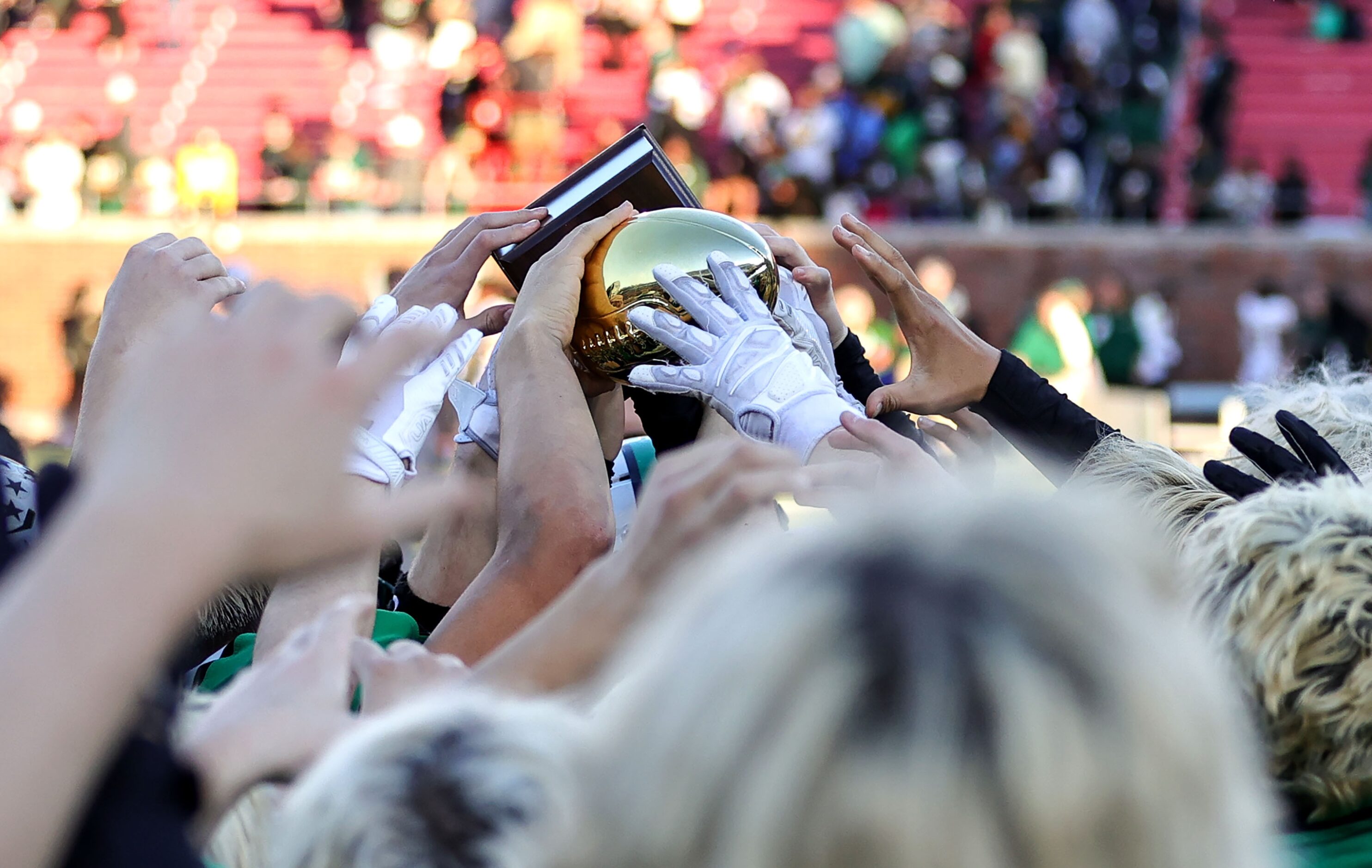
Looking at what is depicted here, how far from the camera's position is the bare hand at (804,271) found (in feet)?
7.41

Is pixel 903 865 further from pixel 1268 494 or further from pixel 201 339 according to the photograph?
pixel 1268 494

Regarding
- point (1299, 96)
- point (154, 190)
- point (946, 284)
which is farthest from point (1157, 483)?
point (1299, 96)

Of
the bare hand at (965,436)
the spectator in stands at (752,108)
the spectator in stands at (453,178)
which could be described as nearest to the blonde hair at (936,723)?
the bare hand at (965,436)

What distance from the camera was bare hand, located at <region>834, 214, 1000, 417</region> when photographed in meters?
2.22

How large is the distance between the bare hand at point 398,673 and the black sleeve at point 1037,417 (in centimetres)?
122

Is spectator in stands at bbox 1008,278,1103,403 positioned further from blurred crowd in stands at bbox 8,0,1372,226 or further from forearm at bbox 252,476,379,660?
forearm at bbox 252,476,379,660

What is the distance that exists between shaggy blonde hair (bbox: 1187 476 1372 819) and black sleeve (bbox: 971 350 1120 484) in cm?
83

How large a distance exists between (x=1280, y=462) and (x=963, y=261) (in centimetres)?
1225

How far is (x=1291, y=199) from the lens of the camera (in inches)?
546

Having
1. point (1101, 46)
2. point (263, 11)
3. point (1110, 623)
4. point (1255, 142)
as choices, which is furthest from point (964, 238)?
point (1110, 623)

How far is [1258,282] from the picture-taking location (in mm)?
13352

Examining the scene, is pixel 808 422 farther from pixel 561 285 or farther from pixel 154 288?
pixel 154 288

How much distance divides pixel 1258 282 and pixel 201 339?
13.8 m

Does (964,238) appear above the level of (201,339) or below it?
below
